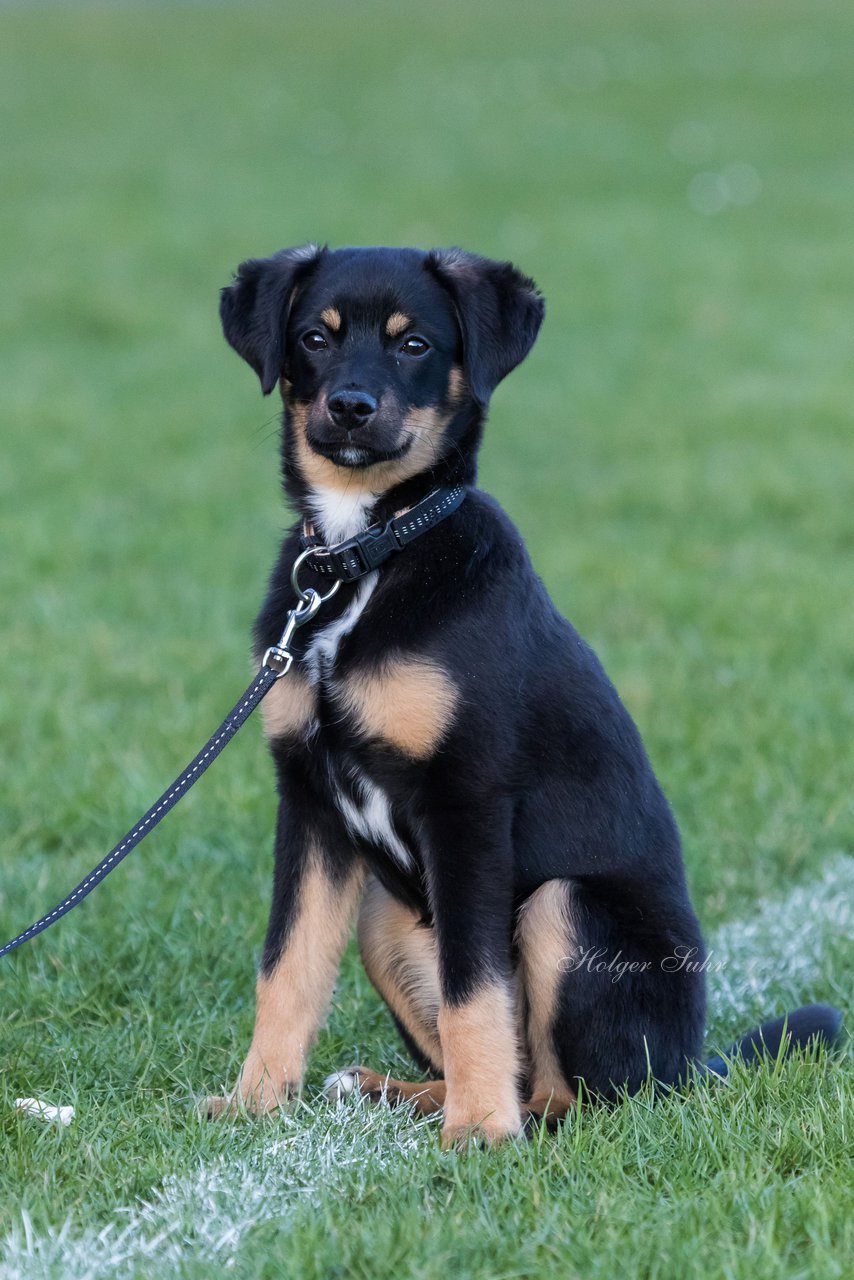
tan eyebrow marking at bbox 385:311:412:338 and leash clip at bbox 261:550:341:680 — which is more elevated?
tan eyebrow marking at bbox 385:311:412:338

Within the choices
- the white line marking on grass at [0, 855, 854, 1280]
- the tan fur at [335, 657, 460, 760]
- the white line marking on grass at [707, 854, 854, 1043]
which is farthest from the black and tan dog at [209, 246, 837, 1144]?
the white line marking on grass at [707, 854, 854, 1043]

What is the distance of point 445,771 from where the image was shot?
3160 millimetres

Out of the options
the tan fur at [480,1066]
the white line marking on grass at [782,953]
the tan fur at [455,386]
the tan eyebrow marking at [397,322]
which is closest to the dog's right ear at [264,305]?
the tan eyebrow marking at [397,322]

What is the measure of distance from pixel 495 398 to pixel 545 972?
8.68 meters

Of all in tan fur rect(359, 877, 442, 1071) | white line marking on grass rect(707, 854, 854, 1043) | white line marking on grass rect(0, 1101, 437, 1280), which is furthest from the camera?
white line marking on grass rect(707, 854, 854, 1043)

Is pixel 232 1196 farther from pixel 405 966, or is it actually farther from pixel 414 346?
pixel 414 346

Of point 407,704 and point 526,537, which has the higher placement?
point 407,704

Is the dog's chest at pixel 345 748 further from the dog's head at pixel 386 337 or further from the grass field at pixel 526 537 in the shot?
the grass field at pixel 526 537

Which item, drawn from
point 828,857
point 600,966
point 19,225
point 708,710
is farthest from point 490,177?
point 600,966

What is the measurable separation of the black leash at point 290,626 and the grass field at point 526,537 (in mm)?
481

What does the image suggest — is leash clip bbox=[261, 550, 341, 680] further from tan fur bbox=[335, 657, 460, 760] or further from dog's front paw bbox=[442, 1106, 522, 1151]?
dog's front paw bbox=[442, 1106, 522, 1151]

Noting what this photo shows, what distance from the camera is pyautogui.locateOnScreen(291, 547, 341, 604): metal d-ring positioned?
11.1 ft

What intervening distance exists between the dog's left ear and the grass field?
1.67 metres

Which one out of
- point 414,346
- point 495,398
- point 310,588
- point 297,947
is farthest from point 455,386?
point 495,398
